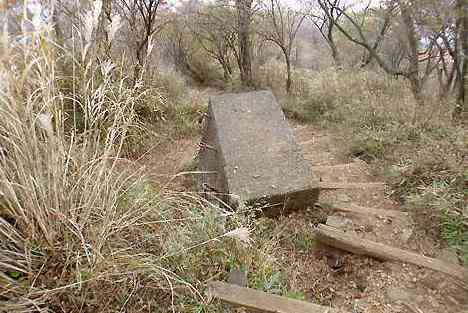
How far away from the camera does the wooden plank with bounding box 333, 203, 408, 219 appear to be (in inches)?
102

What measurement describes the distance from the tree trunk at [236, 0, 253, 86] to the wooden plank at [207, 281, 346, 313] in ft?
18.8

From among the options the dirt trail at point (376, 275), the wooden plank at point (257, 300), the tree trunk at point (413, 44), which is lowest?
the dirt trail at point (376, 275)

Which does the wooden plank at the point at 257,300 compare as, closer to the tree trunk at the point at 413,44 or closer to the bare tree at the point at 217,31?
the tree trunk at the point at 413,44

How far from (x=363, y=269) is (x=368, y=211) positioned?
60cm

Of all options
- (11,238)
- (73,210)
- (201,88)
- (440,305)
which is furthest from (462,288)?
(201,88)

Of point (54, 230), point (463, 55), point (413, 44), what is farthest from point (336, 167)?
point (413, 44)

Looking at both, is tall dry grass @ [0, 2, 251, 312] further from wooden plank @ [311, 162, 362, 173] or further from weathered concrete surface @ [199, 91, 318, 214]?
wooden plank @ [311, 162, 362, 173]

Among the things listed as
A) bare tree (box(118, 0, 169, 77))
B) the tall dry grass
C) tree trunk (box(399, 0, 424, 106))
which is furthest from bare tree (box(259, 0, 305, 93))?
the tall dry grass

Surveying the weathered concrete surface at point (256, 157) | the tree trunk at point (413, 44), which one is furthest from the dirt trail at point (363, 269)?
the tree trunk at point (413, 44)

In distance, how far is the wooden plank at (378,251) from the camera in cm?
200

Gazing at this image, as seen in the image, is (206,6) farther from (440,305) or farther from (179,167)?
(440,305)

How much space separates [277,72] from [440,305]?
618 cm

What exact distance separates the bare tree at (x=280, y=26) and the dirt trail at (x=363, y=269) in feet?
14.0

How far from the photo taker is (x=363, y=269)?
85.7 inches
